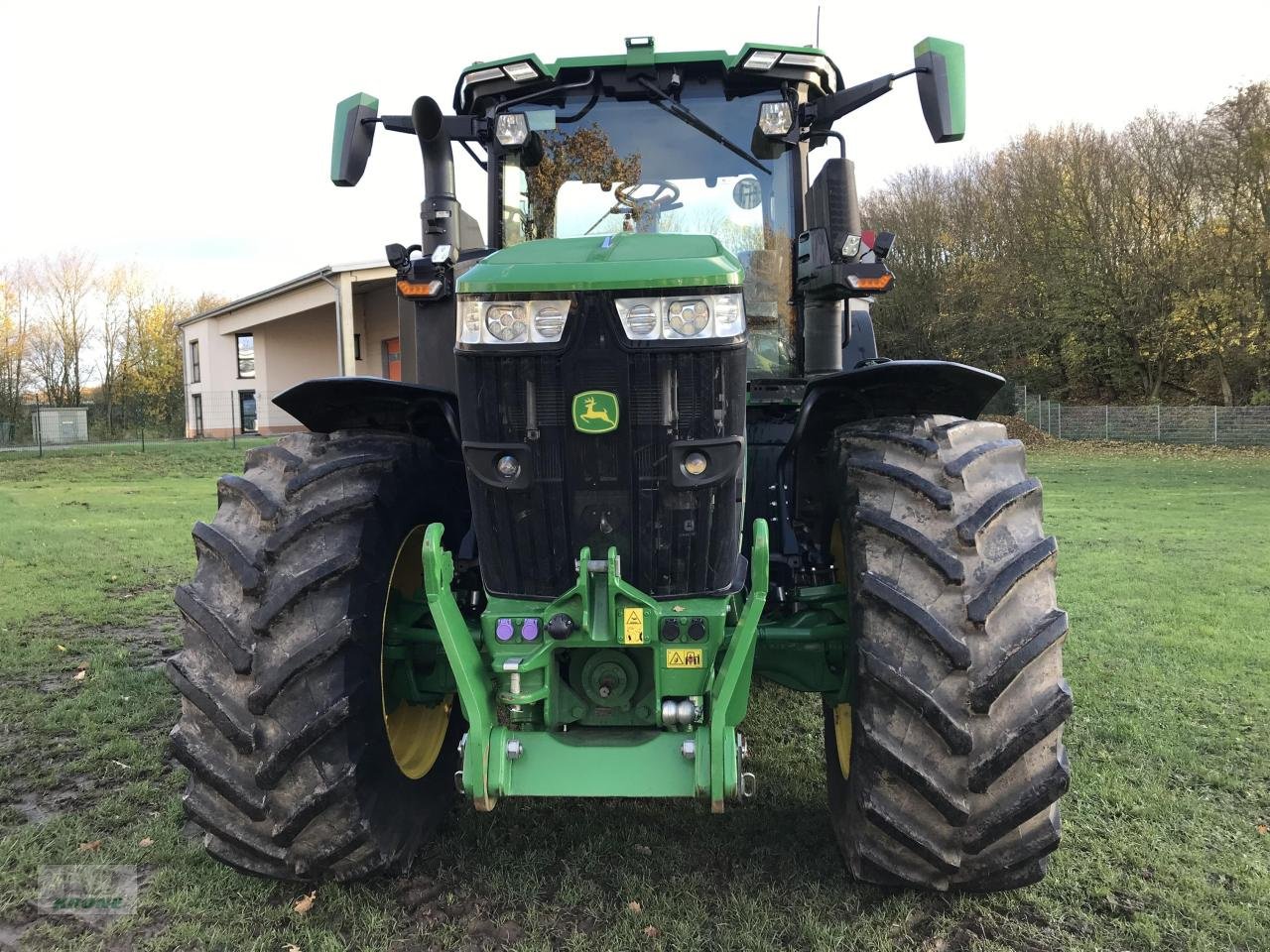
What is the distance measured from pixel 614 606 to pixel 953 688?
976 mm

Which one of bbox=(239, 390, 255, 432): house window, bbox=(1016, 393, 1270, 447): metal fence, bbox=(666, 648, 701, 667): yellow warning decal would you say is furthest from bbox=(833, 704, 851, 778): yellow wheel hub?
bbox=(239, 390, 255, 432): house window

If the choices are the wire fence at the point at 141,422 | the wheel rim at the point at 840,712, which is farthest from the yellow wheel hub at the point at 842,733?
the wire fence at the point at 141,422

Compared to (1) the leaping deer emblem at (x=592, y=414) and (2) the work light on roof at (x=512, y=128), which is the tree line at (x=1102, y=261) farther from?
(1) the leaping deer emblem at (x=592, y=414)

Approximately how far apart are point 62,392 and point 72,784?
5162 cm

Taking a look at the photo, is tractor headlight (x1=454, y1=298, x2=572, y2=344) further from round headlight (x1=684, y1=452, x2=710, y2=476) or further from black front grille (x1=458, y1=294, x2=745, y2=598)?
round headlight (x1=684, y1=452, x2=710, y2=476)

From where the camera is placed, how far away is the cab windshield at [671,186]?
12.6 ft

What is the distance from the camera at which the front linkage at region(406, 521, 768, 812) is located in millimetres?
2666

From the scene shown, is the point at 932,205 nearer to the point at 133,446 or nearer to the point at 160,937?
the point at 133,446

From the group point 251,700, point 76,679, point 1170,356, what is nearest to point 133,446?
point 76,679

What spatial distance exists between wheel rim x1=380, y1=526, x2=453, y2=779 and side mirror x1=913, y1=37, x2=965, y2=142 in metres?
2.50

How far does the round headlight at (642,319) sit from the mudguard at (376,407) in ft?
3.05

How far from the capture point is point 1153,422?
1083 inches

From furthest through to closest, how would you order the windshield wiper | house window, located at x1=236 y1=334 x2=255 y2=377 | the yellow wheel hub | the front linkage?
house window, located at x1=236 y1=334 x2=255 y2=377 → the windshield wiper → the yellow wheel hub → the front linkage

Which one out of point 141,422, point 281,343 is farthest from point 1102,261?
point 141,422
